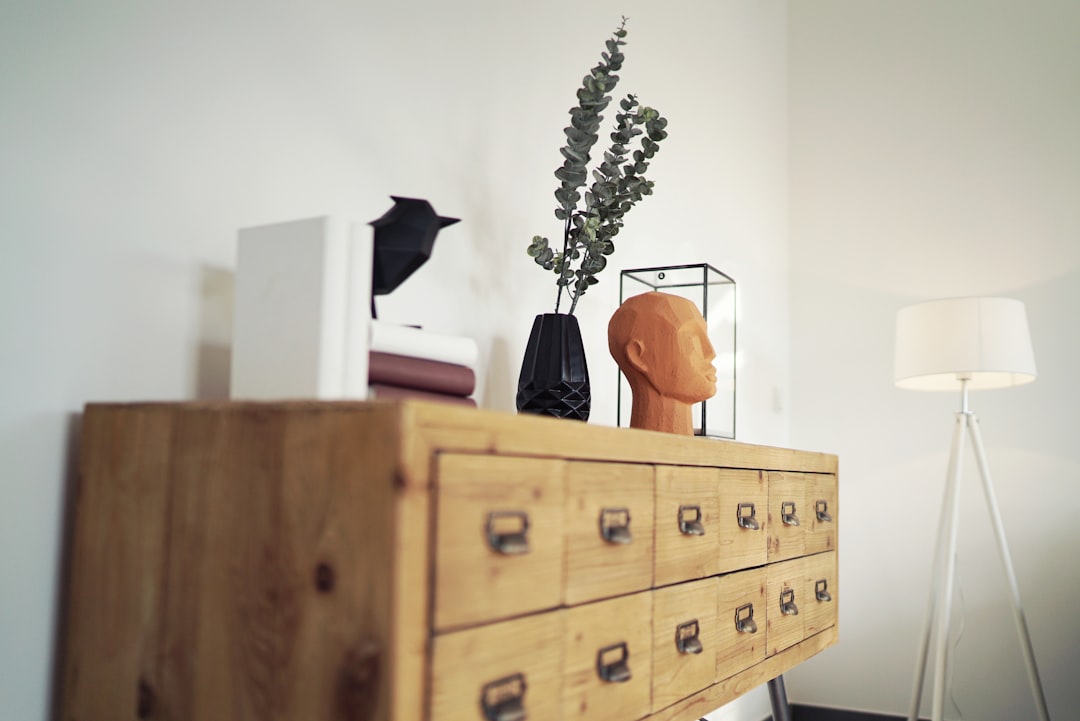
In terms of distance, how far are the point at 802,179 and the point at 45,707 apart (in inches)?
122

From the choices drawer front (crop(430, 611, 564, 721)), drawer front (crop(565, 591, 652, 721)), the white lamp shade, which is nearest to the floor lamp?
the white lamp shade

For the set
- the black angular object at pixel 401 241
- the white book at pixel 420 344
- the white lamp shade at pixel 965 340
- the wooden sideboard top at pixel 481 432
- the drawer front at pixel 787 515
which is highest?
the white lamp shade at pixel 965 340

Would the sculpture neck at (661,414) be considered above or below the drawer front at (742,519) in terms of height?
above

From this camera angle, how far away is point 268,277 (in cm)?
100

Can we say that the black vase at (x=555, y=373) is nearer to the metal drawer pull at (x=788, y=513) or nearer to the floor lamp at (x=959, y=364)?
the metal drawer pull at (x=788, y=513)

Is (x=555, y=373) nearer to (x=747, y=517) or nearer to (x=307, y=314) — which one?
(x=747, y=517)

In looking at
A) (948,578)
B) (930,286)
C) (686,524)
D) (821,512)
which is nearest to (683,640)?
(686,524)

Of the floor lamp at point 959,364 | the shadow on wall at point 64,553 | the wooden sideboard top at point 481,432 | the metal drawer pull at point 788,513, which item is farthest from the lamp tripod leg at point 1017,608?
the shadow on wall at point 64,553

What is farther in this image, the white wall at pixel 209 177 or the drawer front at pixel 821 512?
the drawer front at pixel 821 512

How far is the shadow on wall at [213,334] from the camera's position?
3.76 feet

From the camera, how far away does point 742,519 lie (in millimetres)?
1505

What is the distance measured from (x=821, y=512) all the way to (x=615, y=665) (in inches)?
38.7

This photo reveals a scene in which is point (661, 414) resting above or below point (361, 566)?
above

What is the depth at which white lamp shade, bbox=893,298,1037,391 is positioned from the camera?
2600 millimetres
